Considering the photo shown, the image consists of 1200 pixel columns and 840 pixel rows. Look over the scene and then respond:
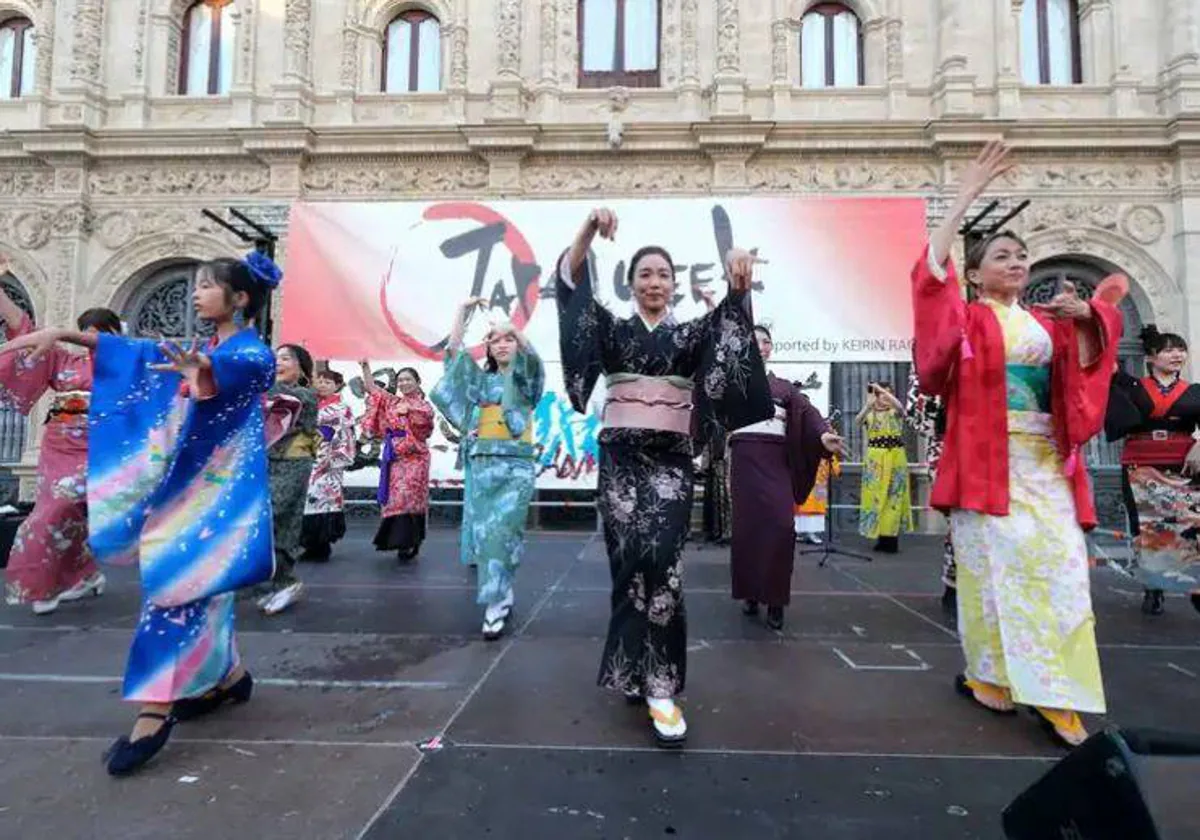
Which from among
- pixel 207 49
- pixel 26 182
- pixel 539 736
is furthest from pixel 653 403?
pixel 26 182

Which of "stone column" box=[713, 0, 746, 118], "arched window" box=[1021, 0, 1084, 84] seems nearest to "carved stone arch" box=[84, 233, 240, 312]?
"stone column" box=[713, 0, 746, 118]

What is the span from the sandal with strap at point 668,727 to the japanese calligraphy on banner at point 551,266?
7312mm

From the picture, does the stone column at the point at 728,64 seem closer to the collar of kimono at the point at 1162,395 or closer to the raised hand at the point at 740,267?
the collar of kimono at the point at 1162,395

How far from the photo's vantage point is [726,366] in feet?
8.52

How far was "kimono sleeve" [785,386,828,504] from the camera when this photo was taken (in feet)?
14.3

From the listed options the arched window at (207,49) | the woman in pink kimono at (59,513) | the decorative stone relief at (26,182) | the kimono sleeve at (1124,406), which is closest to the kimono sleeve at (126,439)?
the woman in pink kimono at (59,513)

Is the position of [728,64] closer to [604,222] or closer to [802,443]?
[802,443]

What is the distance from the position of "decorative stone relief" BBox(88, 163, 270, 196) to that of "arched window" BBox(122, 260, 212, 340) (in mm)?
1170

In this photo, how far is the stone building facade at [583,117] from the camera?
419 inches

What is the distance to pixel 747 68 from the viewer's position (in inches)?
446

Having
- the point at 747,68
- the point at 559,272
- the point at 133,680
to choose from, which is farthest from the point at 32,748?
the point at 747,68

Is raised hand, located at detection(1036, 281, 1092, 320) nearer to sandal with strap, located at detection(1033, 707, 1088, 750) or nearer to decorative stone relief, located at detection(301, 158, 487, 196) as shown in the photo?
sandal with strap, located at detection(1033, 707, 1088, 750)

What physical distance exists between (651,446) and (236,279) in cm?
158

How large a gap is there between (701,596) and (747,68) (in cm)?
935
